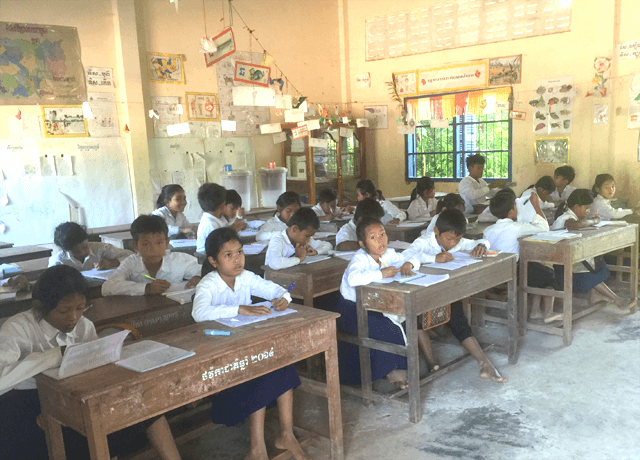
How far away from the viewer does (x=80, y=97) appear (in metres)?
5.38

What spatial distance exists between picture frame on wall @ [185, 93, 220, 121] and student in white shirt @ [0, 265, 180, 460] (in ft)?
15.0

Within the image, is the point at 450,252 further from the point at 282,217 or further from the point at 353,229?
the point at 282,217

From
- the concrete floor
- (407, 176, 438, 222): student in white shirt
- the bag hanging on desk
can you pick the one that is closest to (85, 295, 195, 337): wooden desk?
the concrete floor

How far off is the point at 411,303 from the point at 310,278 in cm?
65

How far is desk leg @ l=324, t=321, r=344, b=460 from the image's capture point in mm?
2283

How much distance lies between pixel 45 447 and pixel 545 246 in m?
3.05

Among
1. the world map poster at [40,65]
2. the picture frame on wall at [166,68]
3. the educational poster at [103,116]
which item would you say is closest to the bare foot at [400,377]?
the educational poster at [103,116]

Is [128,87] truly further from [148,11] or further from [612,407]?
[612,407]

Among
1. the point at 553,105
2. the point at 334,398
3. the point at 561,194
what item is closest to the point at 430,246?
the point at 334,398

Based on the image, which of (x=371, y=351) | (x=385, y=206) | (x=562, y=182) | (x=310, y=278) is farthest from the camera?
(x=562, y=182)

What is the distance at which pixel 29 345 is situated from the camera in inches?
76.2

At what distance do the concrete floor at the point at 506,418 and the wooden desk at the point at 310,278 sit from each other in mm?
576

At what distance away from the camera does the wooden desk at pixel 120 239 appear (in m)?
4.51

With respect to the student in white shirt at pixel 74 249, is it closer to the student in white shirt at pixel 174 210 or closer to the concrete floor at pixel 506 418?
the student in white shirt at pixel 174 210
